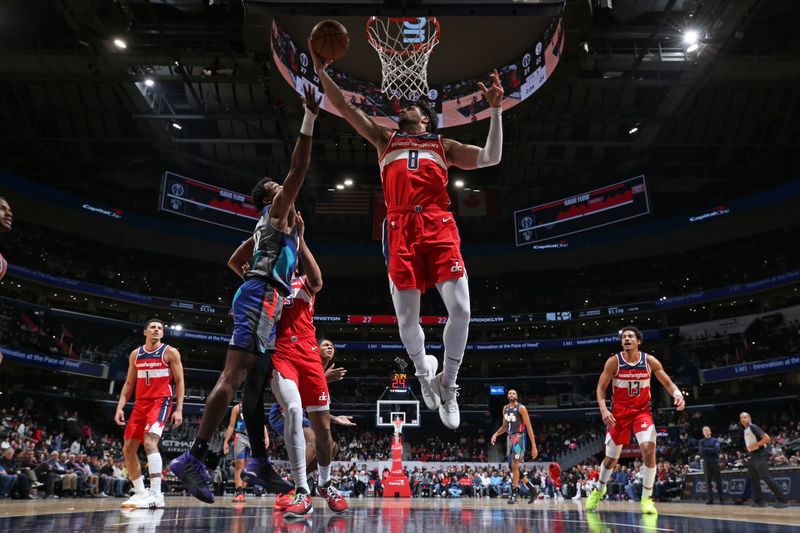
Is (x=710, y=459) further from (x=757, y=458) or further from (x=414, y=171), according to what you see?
(x=414, y=171)

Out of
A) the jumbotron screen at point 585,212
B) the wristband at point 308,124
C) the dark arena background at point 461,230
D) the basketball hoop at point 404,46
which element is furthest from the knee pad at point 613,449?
the jumbotron screen at point 585,212

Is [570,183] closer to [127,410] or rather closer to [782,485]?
[782,485]

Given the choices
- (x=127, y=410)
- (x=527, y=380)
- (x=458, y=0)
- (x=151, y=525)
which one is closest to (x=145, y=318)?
(x=127, y=410)

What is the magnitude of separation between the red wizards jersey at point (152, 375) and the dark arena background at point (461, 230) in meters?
0.11

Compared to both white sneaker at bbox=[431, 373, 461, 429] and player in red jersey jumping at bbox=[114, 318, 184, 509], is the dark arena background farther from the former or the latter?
white sneaker at bbox=[431, 373, 461, 429]

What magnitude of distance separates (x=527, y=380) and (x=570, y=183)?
39.9 ft

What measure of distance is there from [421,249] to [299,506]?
218 cm

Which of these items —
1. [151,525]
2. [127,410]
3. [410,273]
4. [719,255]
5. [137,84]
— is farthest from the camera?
[719,255]

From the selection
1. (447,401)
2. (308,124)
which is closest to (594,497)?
(447,401)

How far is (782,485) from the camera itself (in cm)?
1241

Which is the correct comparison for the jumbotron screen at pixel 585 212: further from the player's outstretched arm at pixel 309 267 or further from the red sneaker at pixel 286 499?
the red sneaker at pixel 286 499

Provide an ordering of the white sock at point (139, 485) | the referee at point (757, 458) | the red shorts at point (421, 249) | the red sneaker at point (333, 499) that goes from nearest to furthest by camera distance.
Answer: the red shorts at point (421, 249) → the red sneaker at point (333, 499) → the white sock at point (139, 485) → the referee at point (757, 458)

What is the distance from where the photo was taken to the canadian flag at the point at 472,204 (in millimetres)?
25422

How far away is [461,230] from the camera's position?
36.2m
